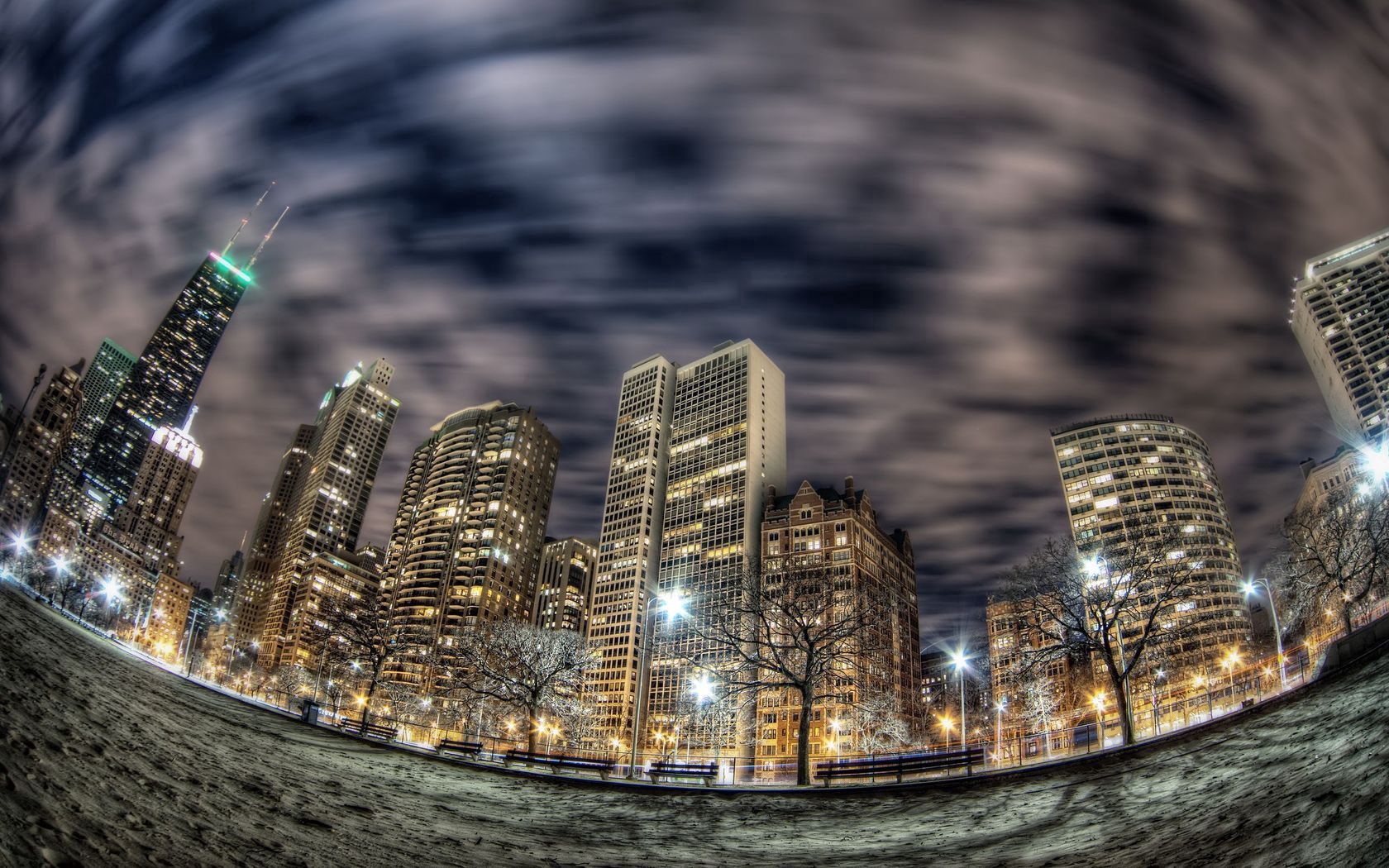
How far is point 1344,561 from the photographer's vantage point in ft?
166


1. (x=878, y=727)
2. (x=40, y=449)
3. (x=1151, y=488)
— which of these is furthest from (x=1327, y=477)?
(x=40, y=449)

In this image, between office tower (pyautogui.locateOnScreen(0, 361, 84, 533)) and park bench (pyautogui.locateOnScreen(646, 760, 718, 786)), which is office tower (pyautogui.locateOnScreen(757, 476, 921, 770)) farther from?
office tower (pyautogui.locateOnScreen(0, 361, 84, 533))

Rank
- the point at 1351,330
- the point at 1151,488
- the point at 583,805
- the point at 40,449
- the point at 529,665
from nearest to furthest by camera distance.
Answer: the point at 583,805 < the point at 529,665 < the point at 40,449 < the point at 1351,330 < the point at 1151,488

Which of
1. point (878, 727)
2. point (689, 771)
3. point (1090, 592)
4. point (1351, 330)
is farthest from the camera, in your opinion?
point (1351, 330)

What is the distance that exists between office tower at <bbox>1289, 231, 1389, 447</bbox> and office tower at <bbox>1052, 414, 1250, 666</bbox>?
3383 cm

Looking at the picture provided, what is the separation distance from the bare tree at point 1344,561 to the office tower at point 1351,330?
127 metres

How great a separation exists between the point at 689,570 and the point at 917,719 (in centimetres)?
6648

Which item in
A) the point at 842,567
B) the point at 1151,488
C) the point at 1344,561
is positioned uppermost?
the point at 1151,488

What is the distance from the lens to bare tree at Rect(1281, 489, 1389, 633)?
159 feet

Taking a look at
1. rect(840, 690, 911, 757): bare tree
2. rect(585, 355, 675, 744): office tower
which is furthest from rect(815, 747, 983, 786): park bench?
rect(585, 355, 675, 744): office tower

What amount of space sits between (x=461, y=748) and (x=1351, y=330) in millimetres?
240762

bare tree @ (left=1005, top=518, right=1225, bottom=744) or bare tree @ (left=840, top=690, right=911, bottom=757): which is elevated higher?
bare tree @ (left=1005, top=518, right=1225, bottom=744)

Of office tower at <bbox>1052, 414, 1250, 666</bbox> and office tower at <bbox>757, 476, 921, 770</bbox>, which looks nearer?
office tower at <bbox>757, 476, 921, 770</bbox>

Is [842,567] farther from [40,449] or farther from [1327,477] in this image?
[40,449]
